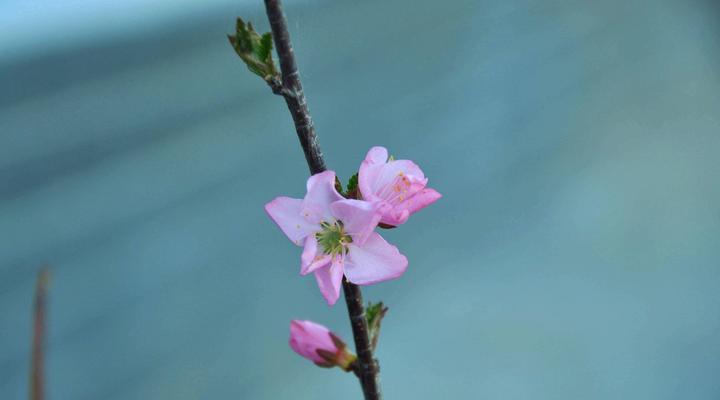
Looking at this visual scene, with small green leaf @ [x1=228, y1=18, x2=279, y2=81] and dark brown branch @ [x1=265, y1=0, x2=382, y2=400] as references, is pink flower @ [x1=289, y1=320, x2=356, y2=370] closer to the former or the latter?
dark brown branch @ [x1=265, y1=0, x2=382, y2=400]

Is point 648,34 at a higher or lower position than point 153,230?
higher

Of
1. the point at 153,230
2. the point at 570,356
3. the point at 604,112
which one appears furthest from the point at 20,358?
the point at 604,112

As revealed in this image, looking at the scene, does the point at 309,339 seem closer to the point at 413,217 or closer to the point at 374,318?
the point at 374,318

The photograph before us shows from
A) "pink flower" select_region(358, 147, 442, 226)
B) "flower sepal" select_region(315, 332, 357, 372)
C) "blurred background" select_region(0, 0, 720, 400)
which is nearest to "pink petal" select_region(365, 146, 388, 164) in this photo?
"pink flower" select_region(358, 147, 442, 226)

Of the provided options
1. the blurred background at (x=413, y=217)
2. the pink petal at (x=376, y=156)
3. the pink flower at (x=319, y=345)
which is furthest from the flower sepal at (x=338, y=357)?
the blurred background at (x=413, y=217)

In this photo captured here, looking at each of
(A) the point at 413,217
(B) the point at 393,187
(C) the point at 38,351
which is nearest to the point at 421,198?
(B) the point at 393,187

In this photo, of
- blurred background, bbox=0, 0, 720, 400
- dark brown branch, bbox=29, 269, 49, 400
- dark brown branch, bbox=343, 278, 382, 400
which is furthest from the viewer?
blurred background, bbox=0, 0, 720, 400

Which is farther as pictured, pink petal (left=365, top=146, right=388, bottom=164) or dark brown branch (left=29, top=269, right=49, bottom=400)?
pink petal (left=365, top=146, right=388, bottom=164)

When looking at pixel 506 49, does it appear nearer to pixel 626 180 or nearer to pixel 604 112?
pixel 604 112
